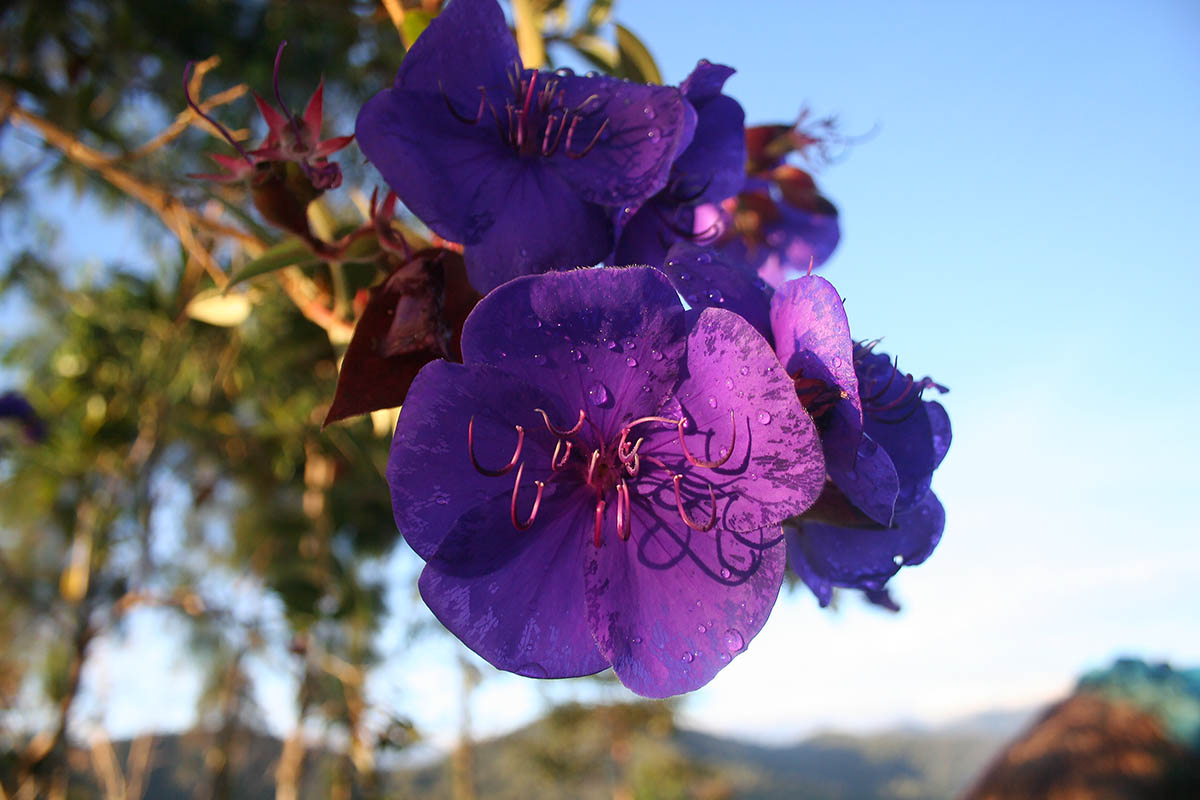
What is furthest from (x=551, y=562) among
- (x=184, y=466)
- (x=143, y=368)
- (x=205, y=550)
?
(x=205, y=550)

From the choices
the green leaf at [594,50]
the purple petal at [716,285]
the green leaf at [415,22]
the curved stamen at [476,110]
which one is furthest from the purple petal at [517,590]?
the green leaf at [594,50]

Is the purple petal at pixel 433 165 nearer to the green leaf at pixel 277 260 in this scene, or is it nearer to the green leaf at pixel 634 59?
the green leaf at pixel 277 260

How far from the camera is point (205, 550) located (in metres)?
5.79

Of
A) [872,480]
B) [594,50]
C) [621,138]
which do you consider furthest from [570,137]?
[594,50]

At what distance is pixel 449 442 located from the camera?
322mm

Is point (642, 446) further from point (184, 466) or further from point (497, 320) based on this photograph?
point (184, 466)

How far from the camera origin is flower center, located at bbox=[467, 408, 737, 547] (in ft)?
1.06

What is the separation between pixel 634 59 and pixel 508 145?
0.71 ft

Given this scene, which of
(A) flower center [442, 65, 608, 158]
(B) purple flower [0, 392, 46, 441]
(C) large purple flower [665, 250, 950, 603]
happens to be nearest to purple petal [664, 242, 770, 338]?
(C) large purple flower [665, 250, 950, 603]

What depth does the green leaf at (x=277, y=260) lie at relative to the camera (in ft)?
1.53

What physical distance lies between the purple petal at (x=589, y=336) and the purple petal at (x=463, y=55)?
170mm

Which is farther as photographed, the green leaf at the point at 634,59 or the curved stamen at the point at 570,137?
the green leaf at the point at 634,59

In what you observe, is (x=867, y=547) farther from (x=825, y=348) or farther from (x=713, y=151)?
(x=713, y=151)

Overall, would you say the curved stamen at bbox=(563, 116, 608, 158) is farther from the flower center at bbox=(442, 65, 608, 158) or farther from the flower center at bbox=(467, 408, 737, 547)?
the flower center at bbox=(467, 408, 737, 547)
